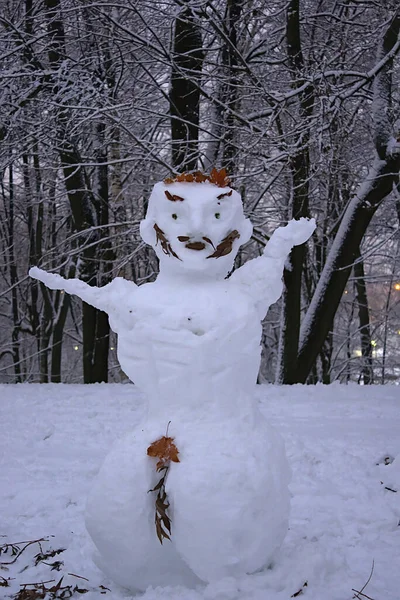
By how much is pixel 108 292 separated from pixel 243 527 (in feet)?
4.66

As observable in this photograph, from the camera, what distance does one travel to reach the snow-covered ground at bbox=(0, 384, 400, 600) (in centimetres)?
304

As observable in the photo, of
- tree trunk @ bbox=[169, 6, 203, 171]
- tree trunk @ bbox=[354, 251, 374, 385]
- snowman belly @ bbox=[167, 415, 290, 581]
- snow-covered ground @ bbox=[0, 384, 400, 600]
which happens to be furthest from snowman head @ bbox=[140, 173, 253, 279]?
tree trunk @ bbox=[354, 251, 374, 385]

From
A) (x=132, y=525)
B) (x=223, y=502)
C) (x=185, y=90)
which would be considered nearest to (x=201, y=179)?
(x=223, y=502)

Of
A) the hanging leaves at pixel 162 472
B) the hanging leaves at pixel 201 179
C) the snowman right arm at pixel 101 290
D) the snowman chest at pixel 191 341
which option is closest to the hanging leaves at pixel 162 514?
the hanging leaves at pixel 162 472

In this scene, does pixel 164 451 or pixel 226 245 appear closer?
pixel 164 451

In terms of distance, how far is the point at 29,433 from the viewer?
6320 mm

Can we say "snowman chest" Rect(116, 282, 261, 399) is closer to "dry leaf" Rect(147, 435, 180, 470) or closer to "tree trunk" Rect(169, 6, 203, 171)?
"dry leaf" Rect(147, 435, 180, 470)

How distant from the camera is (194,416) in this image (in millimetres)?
2932

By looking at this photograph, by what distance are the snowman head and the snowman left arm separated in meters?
0.14

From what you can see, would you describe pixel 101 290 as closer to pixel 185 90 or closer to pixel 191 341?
pixel 191 341

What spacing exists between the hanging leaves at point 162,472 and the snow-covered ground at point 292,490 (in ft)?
1.15

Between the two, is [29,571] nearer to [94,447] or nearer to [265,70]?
[94,447]

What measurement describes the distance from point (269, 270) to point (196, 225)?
491mm

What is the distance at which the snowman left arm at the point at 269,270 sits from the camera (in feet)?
10.4
